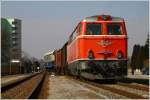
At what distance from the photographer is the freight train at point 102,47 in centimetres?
2242

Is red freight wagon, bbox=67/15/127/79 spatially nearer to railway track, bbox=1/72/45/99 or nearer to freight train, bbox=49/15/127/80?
freight train, bbox=49/15/127/80

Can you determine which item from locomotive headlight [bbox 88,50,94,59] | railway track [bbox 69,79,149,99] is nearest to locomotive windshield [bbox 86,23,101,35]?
locomotive headlight [bbox 88,50,94,59]

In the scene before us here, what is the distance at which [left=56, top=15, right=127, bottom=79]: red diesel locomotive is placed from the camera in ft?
73.6

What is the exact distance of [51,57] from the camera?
67.5 meters

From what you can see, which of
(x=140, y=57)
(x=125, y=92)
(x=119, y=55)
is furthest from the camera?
(x=140, y=57)

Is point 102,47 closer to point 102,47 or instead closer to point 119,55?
point 102,47

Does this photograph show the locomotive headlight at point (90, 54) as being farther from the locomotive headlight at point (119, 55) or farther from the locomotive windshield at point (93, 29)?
the locomotive headlight at point (119, 55)

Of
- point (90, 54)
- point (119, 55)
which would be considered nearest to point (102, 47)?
point (90, 54)

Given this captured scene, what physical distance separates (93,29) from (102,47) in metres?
1.20

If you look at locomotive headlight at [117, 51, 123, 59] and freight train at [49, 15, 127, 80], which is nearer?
freight train at [49, 15, 127, 80]

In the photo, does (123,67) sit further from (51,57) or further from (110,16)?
(51,57)

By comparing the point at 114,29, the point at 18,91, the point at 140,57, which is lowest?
the point at 18,91

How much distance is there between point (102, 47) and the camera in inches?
903

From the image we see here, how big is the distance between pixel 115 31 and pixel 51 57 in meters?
44.7
